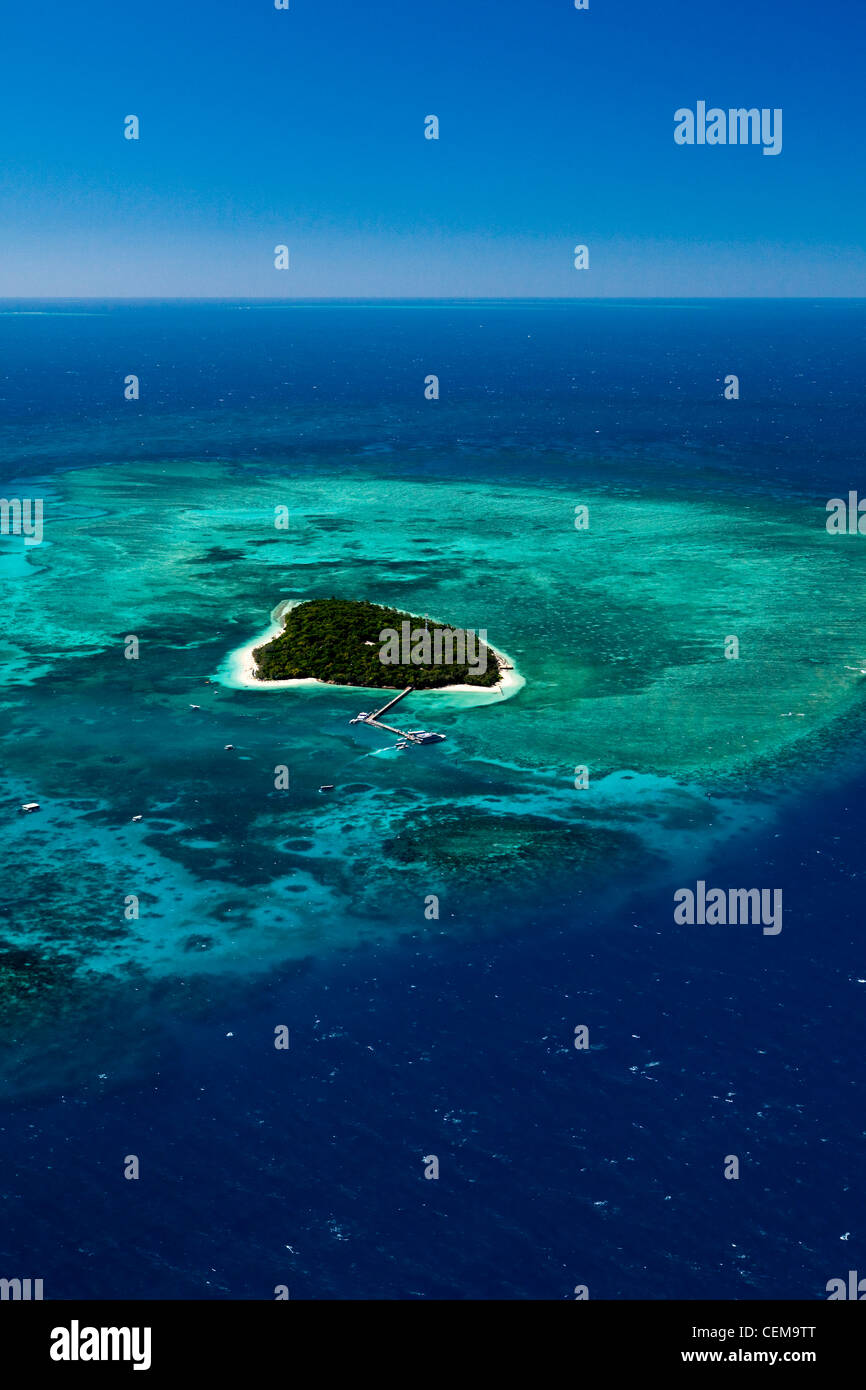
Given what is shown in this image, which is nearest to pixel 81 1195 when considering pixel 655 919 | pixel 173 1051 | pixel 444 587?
pixel 173 1051

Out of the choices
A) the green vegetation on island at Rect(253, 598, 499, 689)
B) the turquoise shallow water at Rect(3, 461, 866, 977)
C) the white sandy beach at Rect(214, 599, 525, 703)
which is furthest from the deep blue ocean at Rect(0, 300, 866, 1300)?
the green vegetation on island at Rect(253, 598, 499, 689)

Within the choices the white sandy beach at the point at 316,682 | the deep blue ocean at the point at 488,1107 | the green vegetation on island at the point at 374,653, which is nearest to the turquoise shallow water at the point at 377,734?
the white sandy beach at the point at 316,682

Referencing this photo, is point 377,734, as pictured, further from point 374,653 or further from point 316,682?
point 374,653

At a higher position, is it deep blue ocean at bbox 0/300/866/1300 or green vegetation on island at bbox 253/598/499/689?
green vegetation on island at bbox 253/598/499/689

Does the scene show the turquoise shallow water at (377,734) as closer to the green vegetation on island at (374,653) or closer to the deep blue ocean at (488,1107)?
the deep blue ocean at (488,1107)

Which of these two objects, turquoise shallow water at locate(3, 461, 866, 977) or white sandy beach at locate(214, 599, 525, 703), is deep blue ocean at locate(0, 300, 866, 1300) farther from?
white sandy beach at locate(214, 599, 525, 703)

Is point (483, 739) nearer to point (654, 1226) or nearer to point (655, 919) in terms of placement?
point (655, 919)

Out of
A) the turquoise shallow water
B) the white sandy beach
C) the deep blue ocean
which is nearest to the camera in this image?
the deep blue ocean

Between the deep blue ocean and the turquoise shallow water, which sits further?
the turquoise shallow water

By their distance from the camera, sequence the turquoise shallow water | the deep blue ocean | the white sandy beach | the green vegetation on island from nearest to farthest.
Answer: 1. the deep blue ocean
2. the turquoise shallow water
3. the white sandy beach
4. the green vegetation on island
